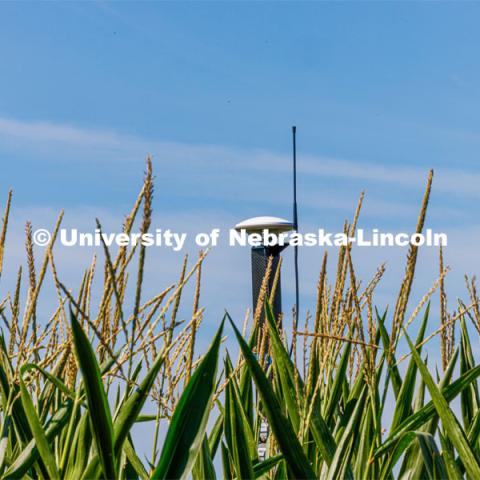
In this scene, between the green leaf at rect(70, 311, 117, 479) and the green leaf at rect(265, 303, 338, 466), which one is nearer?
the green leaf at rect(70, 311, 117, 479)

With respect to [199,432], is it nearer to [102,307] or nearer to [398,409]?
[102,307]

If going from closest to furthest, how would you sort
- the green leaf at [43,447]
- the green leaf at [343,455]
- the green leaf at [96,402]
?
the green leaf at [96,402], the green leaf at [43,447], the green leaf at [343,455]

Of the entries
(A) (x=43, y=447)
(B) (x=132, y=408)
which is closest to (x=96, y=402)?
(B) (x=132, y=408)

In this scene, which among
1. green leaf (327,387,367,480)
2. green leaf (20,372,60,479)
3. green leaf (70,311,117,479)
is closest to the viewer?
green leaf (70,311,117,479)

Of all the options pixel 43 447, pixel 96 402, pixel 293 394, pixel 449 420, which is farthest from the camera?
pixel 293 394

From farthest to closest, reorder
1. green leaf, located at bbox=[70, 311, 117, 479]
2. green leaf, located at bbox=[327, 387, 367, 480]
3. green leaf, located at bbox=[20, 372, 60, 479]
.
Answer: green leaf, located at bbox=[327, 387, 367, 480] < green leaf, located at bbox=[20, 372, 60, 479] < green leaf, located at bbox=[70, 311, 117, 479]

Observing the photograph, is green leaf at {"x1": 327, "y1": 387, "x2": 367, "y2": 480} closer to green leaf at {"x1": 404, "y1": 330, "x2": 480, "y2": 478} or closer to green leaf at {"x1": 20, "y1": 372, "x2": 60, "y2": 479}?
green leaf at {"x1": 404, "y1": 330, "x2": 480, "y2": 478}

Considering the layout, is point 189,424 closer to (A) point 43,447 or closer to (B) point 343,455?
(A) point 43,447

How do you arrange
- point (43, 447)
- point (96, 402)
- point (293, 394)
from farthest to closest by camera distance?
1. point (293, 394)
2. point (43, 447)
3. point (96, 402)

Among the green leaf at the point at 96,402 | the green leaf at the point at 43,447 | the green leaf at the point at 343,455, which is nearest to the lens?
the green leaf at the point at 96,402

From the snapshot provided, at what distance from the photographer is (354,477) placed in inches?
54.1

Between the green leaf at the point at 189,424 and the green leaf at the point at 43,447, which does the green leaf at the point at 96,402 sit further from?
the green leaf at the point at 43,447

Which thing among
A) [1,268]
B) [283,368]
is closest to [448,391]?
[283,368]

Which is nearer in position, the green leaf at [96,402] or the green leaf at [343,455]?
the green leaf at [96,402]
